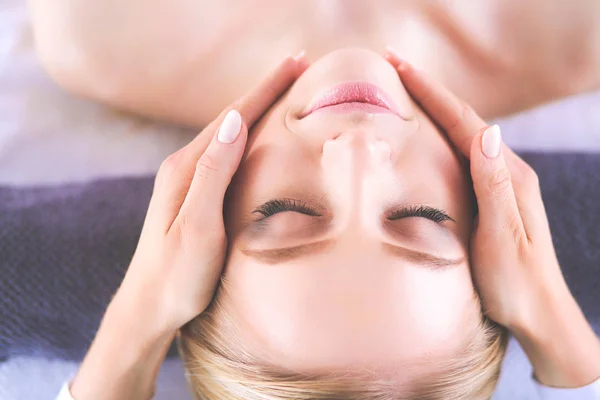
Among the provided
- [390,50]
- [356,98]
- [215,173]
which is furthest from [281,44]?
[215,173]

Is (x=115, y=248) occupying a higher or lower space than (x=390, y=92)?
lower

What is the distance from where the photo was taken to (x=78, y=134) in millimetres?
1219

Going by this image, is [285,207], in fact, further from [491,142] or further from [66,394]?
[66,394]

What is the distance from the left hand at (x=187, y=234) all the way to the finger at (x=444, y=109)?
28 cm

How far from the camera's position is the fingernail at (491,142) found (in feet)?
2.52

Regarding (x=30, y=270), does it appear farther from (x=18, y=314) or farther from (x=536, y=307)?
(x=536, y=307)

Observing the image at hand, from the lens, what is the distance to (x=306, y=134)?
2.56 feet

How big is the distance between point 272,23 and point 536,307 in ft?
2.38

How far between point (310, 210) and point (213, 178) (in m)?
0.14

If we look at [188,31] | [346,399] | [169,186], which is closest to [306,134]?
[169,186]

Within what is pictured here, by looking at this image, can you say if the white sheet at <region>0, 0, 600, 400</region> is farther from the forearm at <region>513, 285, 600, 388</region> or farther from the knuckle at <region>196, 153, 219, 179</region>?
the knuckle at <region>196, 153, 219, 179</region>

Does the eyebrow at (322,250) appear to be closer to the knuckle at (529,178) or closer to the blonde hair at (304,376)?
the blonde hair at (304,376)

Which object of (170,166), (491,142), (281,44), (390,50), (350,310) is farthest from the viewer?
(281,44)

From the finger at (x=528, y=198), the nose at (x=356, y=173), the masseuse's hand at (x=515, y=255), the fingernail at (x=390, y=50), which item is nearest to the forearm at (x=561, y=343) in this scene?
the masseuse's hand at (x=515, y=255)
